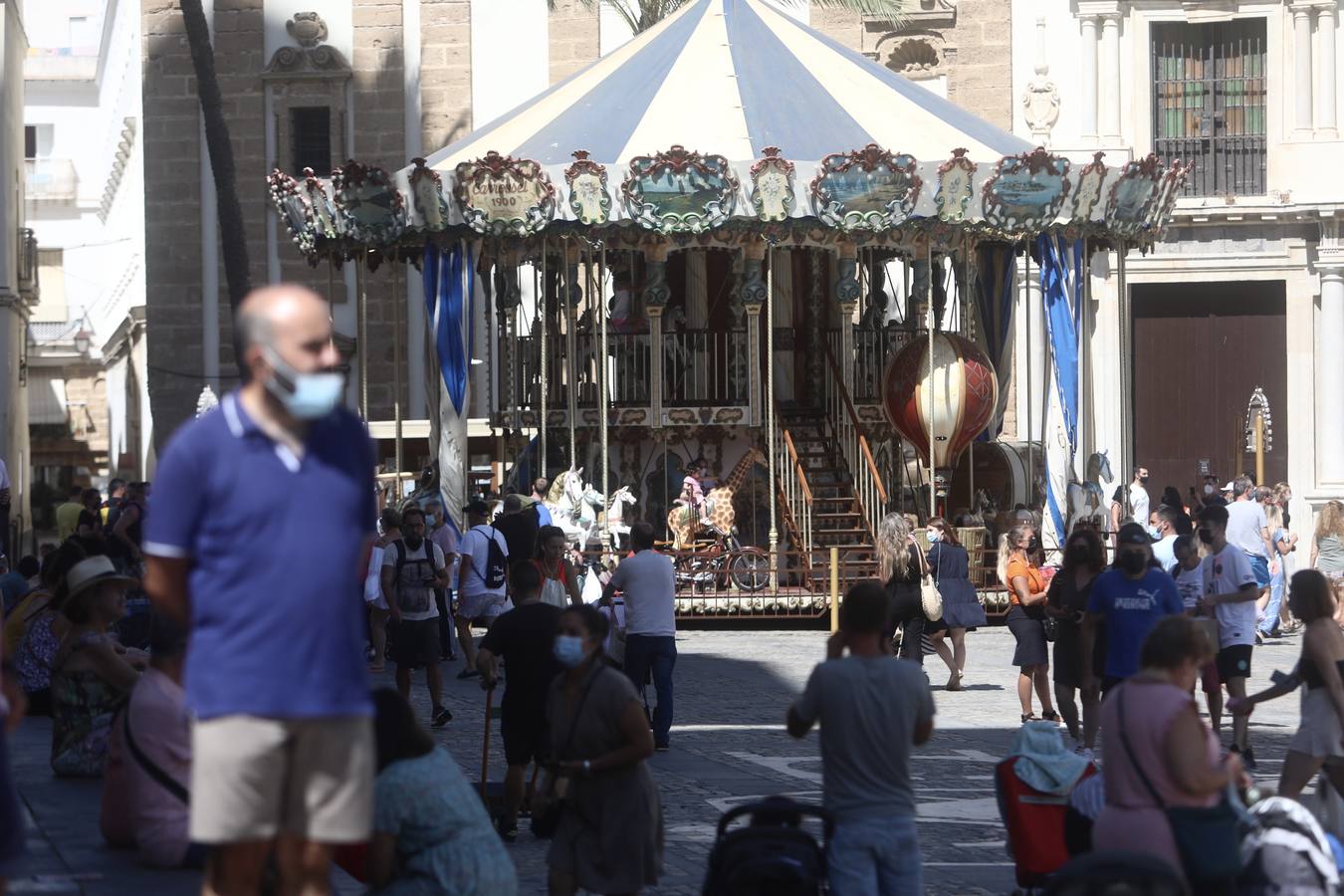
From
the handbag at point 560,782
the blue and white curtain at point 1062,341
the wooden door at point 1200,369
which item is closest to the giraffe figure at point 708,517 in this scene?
the blue and white curtain at point 1062,341

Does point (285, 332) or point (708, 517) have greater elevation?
point (285, 332)

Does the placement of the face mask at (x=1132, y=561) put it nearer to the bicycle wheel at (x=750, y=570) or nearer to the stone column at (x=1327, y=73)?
the bicycle wheel at (x=750, y=570)

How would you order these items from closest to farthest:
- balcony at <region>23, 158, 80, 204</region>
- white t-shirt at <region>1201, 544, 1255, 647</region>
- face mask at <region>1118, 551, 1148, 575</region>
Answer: face mask at <region>1118, 551, 1148, 575</region>
white t-shirt at <region>1201, 544, 1255, 647</region>
balcony at <region>23, 158, 80, 204</region>

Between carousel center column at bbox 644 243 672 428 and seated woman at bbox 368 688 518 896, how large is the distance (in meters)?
16.3

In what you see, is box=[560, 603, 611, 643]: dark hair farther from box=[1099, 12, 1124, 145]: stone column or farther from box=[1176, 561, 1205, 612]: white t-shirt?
box=[1099, 12, 1124, 145]: stone column

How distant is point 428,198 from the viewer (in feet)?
72.8

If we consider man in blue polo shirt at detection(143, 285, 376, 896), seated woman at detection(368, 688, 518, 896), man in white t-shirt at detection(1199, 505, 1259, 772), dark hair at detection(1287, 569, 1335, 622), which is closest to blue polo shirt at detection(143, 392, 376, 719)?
man in blue polo shirt at detection(143, 285, 376, 896)

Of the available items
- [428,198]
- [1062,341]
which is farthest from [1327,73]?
[428,198]

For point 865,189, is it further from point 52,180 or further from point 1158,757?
point 52,180

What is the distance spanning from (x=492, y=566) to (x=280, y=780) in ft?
39.0

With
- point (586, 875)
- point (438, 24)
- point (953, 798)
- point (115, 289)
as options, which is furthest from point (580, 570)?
point (115, 289)

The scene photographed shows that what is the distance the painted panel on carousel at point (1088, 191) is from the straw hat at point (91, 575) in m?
13.8

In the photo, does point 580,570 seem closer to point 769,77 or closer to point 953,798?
point 769,77

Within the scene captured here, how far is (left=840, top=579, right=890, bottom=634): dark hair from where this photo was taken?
763cm
